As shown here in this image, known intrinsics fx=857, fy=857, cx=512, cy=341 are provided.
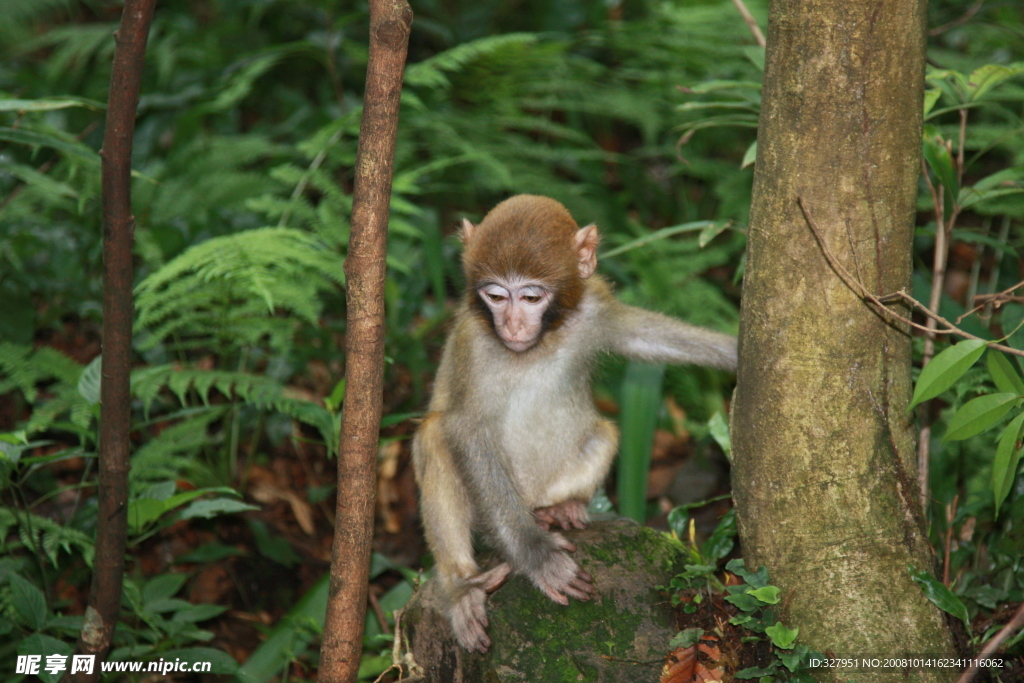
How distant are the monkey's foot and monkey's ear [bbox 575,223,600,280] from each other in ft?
3.82

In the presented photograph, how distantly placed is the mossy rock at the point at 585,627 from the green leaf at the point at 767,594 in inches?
18.9

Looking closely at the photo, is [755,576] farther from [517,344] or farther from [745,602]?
[517,344]

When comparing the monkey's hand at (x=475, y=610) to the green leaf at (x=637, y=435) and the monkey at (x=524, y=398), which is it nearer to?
the monkey at (x=524, y=398)

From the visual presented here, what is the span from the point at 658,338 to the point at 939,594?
1.70 m

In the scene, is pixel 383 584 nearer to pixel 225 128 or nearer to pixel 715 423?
pixel 715 423

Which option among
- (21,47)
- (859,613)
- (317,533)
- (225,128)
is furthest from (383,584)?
(21,47)

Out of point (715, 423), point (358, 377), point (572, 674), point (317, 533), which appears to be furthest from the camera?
point (317, 533)

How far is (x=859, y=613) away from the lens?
3082 millimetres

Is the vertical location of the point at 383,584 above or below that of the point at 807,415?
below

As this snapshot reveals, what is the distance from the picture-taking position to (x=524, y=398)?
4230mm

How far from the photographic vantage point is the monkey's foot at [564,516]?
4.29 metres

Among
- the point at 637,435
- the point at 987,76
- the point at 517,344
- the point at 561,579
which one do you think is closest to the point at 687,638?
the point at 561,579

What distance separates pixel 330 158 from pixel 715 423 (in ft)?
13.4

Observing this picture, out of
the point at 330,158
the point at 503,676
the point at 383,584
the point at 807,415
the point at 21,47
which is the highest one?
the point at 21,47
